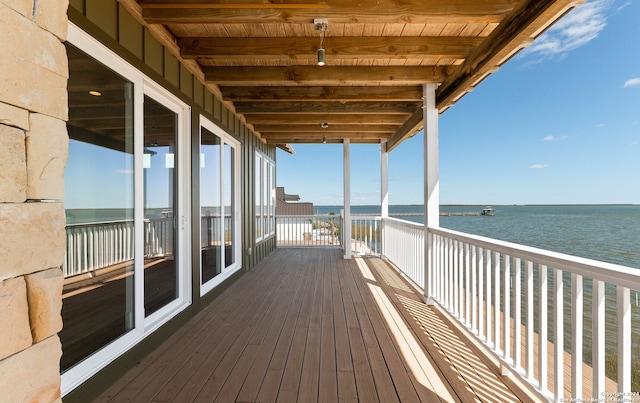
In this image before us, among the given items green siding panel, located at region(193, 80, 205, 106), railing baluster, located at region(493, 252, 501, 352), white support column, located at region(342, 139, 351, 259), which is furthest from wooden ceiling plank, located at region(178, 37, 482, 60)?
white support column, located at region(342, 139, 351, 259)

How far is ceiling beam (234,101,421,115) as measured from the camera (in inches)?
181

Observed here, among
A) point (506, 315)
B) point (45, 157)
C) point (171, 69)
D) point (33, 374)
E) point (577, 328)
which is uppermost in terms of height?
point (171, 69)

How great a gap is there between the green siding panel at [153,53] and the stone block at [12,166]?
2.10 metres

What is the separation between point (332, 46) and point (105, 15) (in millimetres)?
1794

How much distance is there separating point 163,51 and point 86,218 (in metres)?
1.69

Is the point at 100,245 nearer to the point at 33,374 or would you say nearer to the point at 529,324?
the point at 33,374

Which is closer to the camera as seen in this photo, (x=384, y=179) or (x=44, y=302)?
(x=44, y=302)

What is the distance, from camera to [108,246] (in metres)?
2.16

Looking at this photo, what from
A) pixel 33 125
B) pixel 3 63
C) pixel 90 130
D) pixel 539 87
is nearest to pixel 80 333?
pixel 90 130

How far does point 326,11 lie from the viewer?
7.91 feet

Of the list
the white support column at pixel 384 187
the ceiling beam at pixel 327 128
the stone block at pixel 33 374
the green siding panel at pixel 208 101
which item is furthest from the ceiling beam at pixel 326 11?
the white support column at pixel 384 187

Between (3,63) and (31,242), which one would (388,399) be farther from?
(3,63)

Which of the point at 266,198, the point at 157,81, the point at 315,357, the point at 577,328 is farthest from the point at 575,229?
the point at 157,81

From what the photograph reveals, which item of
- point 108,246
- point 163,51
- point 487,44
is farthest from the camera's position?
point 163,51
